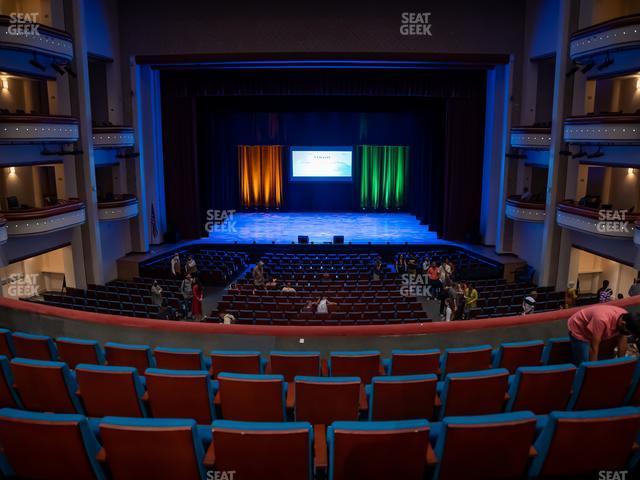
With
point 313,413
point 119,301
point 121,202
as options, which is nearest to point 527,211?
point 119,301

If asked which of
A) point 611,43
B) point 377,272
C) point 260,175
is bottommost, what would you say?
point 377,272

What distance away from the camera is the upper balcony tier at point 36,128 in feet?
53.3

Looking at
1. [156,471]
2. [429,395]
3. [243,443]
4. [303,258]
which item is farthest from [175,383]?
[303,258]

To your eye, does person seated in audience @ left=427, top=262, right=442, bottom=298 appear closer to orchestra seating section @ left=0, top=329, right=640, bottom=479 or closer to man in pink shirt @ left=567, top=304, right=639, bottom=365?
orchestra seating section @ left=0, top=329, right=640, bottom=479

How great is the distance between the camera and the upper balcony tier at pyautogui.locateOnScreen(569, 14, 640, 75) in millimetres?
15086

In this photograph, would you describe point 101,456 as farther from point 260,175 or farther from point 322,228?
point 260,175

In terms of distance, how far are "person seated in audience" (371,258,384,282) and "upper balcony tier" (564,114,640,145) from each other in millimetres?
7328

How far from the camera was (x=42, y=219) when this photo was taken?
17125mm

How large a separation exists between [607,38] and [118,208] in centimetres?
1725

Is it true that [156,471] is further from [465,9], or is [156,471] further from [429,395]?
[465,9]

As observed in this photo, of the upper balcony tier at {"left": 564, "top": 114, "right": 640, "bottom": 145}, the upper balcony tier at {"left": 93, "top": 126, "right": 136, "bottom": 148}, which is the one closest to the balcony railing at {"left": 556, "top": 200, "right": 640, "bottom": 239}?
the upper balcony tier at {"left": 564, "top": 114, "right": 640, "bottom": 145}

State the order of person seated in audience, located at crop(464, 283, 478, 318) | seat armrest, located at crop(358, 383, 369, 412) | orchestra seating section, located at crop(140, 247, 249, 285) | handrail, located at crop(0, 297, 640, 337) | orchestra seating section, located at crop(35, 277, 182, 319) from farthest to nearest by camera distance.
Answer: orchestra seating section, located at crop(140, 247, 249, 285) < person seated in audience, located at crop(464, 283, 478, 318) < orchestra seating section, located at crop(35, 277, 182, 319) < handrail, located at crop(0, 297, 640, 337) < seat armrest, located at crop(358, 383, 369, 412)

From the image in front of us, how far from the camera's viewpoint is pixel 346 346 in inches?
232

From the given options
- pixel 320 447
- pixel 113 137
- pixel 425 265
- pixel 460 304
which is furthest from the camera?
pixel 113 137
